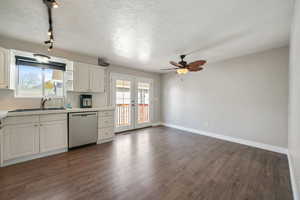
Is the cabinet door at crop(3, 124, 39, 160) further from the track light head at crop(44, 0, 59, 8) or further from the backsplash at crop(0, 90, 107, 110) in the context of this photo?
the track light head at crop(44, 0, 59, 8)

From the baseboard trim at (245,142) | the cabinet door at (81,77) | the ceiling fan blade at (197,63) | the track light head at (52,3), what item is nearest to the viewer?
the track light head at (52,3)

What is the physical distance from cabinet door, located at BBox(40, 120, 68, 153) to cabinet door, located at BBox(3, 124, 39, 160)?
0.32 ft

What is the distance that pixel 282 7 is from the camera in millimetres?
1669

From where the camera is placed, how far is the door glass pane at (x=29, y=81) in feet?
9.43

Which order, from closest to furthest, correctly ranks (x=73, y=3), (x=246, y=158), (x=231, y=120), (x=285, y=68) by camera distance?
(x=73, y=3) → (x=246, y=158) → (x=285, y=68) → (x=231, y=120)

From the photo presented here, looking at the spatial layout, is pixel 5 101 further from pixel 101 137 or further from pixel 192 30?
pixel 192 30

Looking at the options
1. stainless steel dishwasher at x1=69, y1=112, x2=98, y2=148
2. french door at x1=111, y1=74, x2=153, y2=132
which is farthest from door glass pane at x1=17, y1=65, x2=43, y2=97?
french door at x1=111, y1=74, x2=153, y2=132

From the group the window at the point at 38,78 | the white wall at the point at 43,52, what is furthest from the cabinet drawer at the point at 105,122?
the window at the point at 38,78

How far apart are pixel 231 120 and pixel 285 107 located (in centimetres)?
121

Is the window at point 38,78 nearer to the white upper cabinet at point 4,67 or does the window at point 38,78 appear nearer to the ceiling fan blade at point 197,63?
the white upper cabinet at point 4,67

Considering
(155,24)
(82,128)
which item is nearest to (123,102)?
(82,128)

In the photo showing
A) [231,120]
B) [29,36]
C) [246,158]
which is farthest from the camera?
[231,120]

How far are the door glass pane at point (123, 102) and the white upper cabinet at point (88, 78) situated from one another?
84 cm

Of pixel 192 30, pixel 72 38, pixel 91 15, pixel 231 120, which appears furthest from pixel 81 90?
pixel 231 120
